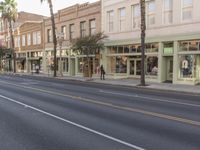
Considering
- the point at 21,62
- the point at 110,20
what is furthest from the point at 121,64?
the point at 21,62

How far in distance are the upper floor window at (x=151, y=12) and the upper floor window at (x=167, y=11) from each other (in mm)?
1425

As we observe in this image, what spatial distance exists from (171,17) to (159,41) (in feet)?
7.36

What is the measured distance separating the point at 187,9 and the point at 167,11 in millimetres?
2296

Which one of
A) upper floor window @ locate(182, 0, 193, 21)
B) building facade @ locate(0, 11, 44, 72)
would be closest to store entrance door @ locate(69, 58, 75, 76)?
building facade @ locate(0, 11, 44, 72)

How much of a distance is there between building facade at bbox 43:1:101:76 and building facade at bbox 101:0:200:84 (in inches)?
99.2

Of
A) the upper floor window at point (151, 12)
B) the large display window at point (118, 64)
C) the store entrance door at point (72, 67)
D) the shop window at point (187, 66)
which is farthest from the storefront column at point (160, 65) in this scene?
the store entrance door at point (72, 67)

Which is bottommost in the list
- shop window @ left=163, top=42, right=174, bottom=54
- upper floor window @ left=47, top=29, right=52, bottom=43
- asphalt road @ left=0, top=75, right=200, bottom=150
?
asphalt road @ left=0, top=75, right=200, bottom=150

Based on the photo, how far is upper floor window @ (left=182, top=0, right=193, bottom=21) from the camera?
28.2 meters

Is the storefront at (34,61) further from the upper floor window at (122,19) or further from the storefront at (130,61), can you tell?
the upper floor window at (122,19)

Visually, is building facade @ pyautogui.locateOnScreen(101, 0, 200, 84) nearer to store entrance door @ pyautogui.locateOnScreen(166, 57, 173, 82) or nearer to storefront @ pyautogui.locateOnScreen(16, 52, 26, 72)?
store entrance door @ pyautogui.locateOnScreen(166, 57, 173, 82)

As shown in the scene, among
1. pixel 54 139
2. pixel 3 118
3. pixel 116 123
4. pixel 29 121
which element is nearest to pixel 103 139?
pixel 54 139

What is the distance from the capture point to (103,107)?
13688 mm

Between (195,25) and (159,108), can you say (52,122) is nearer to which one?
(159,108)

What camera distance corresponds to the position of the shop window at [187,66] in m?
28.1
